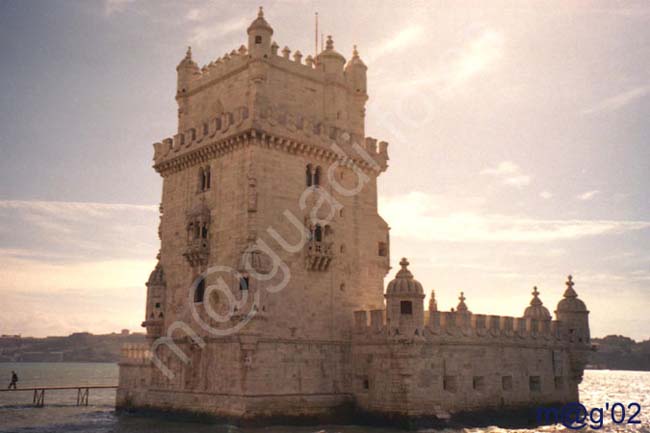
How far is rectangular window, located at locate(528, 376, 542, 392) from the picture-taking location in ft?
131

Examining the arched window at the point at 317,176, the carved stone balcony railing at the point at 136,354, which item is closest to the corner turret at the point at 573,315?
the arched window at the point at 317,176

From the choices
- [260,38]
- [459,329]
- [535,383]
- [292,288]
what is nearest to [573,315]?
[535,383]

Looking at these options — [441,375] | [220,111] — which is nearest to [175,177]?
[220,111]

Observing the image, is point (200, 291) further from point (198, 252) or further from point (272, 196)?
point (272, 196)

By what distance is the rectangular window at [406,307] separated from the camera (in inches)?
1348

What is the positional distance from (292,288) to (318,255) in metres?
2.25

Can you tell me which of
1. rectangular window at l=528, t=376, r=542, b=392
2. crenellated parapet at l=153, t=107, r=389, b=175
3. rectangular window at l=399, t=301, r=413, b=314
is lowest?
rectangular window at l=528, t=376, r=542, b=392

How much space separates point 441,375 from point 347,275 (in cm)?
743

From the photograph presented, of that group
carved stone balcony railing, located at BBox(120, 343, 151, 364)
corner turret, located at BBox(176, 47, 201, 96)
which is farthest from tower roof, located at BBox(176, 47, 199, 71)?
carved stone balcony railing, located at BBox(120, 343, 151, 364)

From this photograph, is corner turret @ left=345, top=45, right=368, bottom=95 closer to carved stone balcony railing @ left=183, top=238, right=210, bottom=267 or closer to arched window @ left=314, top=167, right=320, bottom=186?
arched window @ left=314, top=167, right=320, bottom=186

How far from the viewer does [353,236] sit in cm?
3875

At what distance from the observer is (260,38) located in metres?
37.1

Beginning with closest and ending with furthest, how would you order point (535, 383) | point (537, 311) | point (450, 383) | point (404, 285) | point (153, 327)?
point (404, 285), point (450, 383), point (153, 327), point (535, 383), point (537, 311)

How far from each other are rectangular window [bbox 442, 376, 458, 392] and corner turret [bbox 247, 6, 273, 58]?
1972cm
